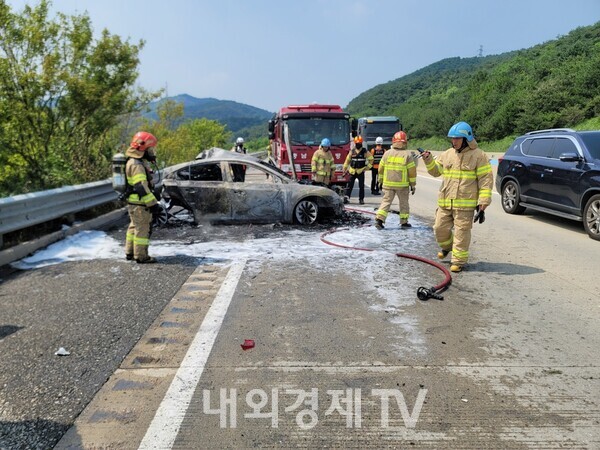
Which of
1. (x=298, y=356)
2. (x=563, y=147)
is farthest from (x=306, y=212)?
(x=298, y=356)

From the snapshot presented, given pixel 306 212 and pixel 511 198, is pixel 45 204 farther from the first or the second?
pixel 511 198

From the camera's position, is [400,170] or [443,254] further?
[400,170]

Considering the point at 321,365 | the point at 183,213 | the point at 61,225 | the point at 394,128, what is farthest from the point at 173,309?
the point at 394,128

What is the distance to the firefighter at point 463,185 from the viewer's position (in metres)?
6.42

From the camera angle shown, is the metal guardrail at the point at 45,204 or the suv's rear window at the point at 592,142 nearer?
the metal guardrail at the point at 45,204

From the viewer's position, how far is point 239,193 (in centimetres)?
939

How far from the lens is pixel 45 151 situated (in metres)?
10.7

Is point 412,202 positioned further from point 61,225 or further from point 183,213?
point 61,225

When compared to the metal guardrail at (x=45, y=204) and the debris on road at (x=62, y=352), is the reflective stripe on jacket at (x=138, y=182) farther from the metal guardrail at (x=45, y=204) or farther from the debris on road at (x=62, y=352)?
the debris on road at (x=62, y=352)

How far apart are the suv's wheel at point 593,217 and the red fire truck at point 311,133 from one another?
23.5ft

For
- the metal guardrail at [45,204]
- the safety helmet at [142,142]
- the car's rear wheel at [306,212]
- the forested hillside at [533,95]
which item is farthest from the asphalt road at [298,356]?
the forested hillside at [533,95]

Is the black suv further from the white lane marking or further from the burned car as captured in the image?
the white lane marking

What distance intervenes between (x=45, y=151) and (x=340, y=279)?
797 cm

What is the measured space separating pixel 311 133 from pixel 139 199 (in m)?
8.70
